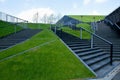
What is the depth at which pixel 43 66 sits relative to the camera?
10.6 m

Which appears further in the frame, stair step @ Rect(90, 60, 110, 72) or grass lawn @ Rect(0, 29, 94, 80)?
stair step @ Rect(90, 60, 110, 72)

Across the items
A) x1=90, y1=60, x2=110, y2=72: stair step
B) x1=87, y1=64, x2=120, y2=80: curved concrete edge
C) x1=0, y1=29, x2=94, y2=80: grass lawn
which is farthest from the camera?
x1=90, y1=60, x2=110, y2=72: stair step

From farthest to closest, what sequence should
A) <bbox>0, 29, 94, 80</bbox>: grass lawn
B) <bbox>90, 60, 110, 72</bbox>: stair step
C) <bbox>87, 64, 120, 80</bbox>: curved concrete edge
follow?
1. <bbox>90, 60, 110, 72</bbox>: stair step
2. <bbox>87, 64, 120, 80</bbox>: curved concrete edge
3. <bbox>0, 29, 94, 80</bbox>: grass lawn

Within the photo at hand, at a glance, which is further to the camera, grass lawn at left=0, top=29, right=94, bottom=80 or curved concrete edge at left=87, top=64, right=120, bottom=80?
curved concrete edge at left=87, top=64, right=120, bottom=80

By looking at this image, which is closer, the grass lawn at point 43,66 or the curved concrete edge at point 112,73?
the grass lawn at point 43,66

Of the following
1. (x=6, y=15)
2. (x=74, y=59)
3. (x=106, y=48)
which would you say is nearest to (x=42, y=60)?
(x=74, y=59)

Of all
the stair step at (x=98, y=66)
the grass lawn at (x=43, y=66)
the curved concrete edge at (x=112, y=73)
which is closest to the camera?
the grass lawn at (x=43, y=66)

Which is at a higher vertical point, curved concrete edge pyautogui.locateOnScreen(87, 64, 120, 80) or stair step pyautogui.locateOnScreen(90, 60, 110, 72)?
stair step pyautogui.locateOnScreen(90, 60, 110, 72)

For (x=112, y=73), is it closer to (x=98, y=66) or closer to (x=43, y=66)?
(x=98, y=66)

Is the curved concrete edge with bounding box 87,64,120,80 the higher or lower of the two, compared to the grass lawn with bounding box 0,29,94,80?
lower

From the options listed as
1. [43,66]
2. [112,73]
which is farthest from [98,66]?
[43,66]

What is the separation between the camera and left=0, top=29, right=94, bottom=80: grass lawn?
9703 millimetres

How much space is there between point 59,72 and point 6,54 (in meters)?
Result: 3.76

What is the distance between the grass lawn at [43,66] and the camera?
9.70 m
